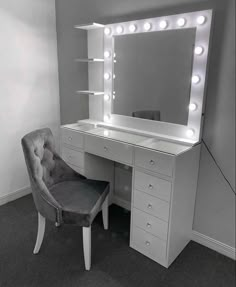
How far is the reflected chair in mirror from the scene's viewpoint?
84.9 inches

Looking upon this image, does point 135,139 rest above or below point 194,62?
below

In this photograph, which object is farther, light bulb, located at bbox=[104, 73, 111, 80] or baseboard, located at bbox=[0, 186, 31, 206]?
baseboard, located at bbox=[0, 186, 31, 206]

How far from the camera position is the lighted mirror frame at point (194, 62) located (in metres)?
1.80

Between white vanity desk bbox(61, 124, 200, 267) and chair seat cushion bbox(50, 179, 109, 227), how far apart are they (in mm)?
264

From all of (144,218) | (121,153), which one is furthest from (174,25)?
(144,218)

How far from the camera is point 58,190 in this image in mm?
2049

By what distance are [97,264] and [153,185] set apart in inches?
29.2

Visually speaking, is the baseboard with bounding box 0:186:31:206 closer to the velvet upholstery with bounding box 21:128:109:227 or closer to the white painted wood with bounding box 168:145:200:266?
the velvet upholstery with bounding box 21:128:109:227

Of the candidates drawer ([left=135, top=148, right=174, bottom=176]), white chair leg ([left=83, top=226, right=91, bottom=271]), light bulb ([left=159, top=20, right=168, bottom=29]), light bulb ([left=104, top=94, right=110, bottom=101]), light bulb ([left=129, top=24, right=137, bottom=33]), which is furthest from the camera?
light bulb ([left=104, top=94, right=110, bottom=101])

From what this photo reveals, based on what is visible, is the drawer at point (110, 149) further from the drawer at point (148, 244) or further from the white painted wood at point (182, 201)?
the drawer at point (148, 244)

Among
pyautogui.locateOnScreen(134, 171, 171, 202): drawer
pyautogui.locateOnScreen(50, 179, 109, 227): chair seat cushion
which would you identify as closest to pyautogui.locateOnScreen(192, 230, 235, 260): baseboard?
pyautogui.locateOnScreen(134, 171, 171, 202): drawer

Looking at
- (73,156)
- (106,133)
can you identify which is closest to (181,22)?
(106,133)

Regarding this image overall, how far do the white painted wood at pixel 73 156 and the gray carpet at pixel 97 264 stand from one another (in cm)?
59

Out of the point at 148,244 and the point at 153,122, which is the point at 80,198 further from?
the point at 153,122
